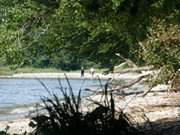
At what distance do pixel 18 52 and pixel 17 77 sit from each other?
225ft

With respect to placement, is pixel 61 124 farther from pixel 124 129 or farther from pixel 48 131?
pixel 124 129

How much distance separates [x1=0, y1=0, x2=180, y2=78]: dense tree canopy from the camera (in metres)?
19.9

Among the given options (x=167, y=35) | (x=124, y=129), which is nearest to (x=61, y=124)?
(x=124, y=129)

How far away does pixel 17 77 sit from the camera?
308 ft

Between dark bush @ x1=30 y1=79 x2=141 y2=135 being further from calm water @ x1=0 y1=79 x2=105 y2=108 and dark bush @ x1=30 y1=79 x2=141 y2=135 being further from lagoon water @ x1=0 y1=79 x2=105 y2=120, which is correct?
calm water @ x1=0 y1=79 x2=105 y2=108

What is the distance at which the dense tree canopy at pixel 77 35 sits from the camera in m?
19.9

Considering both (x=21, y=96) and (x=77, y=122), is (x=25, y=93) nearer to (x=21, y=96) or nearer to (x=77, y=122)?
(x=21, y=96)

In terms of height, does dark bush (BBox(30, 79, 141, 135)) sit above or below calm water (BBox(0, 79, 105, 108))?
above

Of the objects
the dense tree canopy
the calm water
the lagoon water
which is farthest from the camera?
the calm water

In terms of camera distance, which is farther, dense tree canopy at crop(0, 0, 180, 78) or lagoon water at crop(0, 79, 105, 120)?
lagoon water at crop(0, 79, 105, 120)

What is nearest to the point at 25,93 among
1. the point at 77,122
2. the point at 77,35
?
the point at 77,35

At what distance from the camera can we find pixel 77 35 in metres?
32.9

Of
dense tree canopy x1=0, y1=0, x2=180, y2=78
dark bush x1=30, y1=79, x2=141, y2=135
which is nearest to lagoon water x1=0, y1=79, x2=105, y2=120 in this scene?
dense tree canopy x1=0, y1=0, x2=180, y2=78

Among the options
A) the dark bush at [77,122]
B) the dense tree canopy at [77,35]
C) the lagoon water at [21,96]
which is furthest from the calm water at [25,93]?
the dark bush at [77,122]
